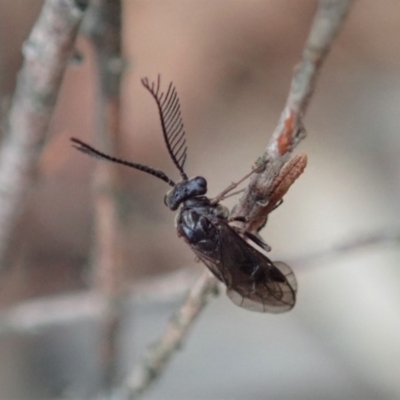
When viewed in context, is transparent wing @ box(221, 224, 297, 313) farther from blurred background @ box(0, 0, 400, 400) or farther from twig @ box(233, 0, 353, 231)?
blurred background @ box(0, 0, 400, 400)

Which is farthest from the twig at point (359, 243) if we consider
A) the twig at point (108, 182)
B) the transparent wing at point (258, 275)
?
the twig at point (108, 182)

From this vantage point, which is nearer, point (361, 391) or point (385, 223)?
point (361, 391)

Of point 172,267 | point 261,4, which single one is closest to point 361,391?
point 172,267

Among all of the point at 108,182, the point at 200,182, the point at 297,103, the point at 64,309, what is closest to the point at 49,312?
the point at 64,309

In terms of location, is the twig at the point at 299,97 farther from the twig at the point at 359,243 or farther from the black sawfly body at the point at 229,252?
the twig at the point at 359,243

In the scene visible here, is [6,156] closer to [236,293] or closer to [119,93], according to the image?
[119,93]
